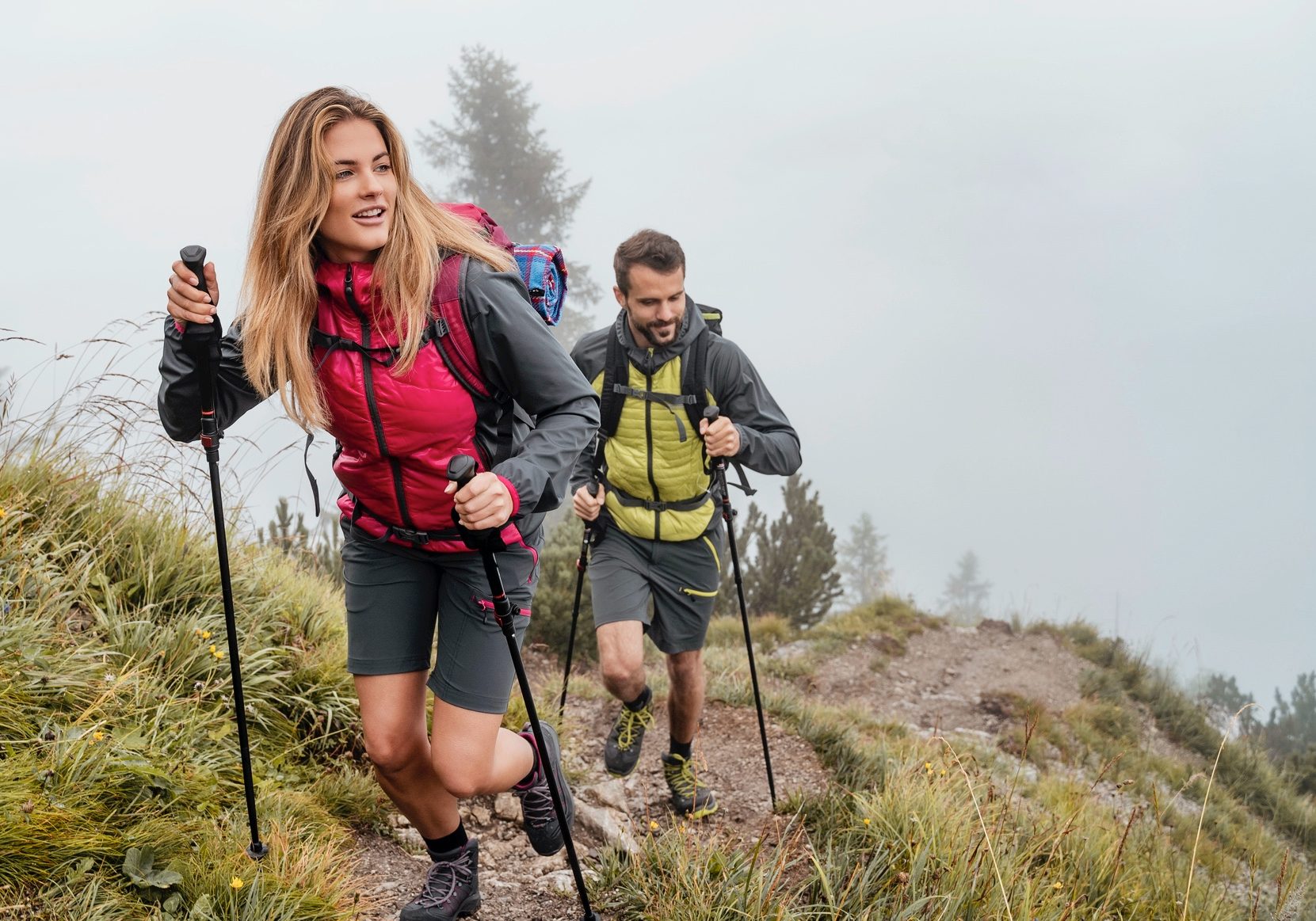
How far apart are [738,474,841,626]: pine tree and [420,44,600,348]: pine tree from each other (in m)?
24.5

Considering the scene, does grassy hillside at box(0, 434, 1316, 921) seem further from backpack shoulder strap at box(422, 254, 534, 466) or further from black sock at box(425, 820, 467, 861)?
backpack shoulder strap at box(422, 254, 534, 466)

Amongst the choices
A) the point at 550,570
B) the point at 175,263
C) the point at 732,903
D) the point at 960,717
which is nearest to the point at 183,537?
the point at 175,263

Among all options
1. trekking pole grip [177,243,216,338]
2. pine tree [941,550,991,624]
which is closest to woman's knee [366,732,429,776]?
trekking pole grip [177,243,216,338]

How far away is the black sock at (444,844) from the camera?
11.5 ft

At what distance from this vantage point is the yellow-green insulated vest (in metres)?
4.89

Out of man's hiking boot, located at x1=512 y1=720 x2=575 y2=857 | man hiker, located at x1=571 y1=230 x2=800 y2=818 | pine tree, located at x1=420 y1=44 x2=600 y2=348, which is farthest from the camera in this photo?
pine tree, located at x1=420 y1=44 x2=600 y2=348

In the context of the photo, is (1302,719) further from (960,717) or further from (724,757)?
(724,757)

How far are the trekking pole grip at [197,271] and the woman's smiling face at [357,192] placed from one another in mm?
364

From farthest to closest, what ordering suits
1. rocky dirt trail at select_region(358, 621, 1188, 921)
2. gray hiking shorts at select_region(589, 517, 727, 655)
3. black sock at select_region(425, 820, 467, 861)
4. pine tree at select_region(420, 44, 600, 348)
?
pine tree at select_region(420, 44, 600, 348)
gray hiking shorts at select_region(589, 517, 727, 655)
rocky dirt trail at select_region(358, 621, 1188, 921)
black sock at select_region(425, 820, 467, 861)

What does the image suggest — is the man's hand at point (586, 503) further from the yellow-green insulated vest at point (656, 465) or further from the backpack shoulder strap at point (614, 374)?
the backpack shoulder strap at point (614, 374)

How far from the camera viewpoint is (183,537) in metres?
4.87

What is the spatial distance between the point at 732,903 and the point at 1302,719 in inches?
695

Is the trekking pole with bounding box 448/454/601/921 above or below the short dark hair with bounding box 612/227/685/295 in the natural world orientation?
below

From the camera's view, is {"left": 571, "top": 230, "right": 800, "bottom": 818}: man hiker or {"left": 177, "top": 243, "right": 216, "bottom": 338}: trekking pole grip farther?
{"left": 571, "top": 230, "right": 800, "bottom": 818}: man hiker
